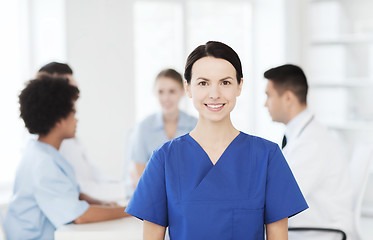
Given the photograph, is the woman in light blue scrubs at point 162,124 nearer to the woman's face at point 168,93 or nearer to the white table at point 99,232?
the woman's face at point 168,93

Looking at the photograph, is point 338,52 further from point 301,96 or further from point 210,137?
point 210,137

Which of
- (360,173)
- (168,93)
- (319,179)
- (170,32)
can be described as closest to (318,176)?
(319,179)

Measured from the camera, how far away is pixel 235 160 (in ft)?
4.64

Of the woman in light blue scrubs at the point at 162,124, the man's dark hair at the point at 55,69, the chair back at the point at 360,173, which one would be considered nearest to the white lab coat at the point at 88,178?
the woman in light blue scrubs at the point at 162,124

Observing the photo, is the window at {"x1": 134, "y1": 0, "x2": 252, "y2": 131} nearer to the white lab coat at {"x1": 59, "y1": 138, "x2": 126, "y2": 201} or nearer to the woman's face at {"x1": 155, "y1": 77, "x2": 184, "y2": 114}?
the woman's face at {"x1": 155, "y1": 77, "x2": 184, "y2": 114}

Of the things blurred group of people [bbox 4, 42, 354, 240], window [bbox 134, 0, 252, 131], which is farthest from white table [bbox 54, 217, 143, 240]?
window [bbox 134, 0, 252, 131]

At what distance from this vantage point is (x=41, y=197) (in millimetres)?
1994

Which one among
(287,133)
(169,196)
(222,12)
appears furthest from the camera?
(222,12)

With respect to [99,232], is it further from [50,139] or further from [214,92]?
[214,92]

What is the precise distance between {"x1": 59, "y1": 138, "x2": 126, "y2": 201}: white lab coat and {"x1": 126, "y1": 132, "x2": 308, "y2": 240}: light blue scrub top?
3.68 feet

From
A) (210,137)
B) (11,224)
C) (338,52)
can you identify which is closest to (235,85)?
(210,137)

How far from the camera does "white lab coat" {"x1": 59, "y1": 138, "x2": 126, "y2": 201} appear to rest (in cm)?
252

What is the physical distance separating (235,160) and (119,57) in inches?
109

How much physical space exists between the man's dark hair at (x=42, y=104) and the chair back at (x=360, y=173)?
1301mm
